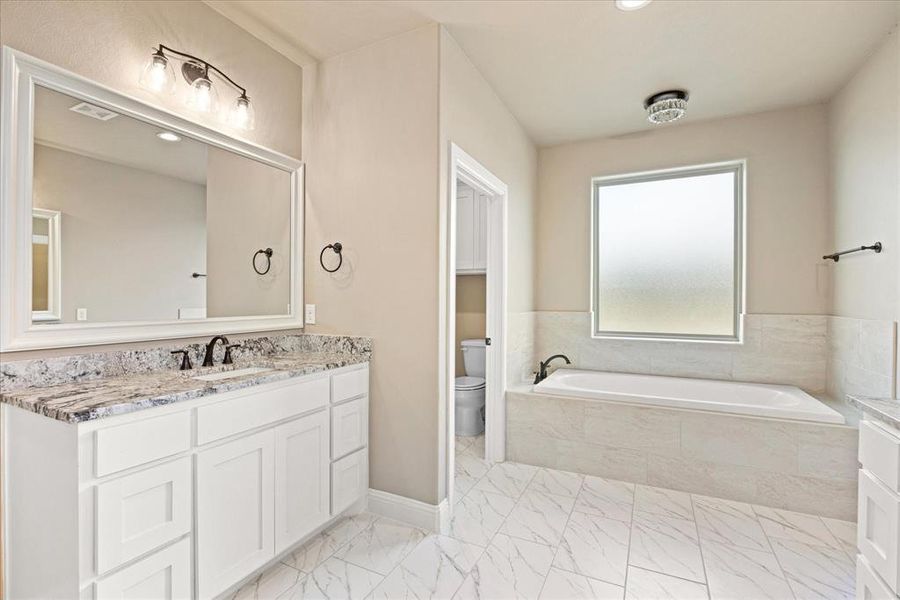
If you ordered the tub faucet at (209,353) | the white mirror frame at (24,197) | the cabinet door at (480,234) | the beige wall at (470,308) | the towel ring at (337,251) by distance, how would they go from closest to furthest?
1. the white mirror frame at (24,197)
2. the tub faucet at (209,353)
3. the towel ring at (337,251)
4. the cabinet door at (480,234)
5. the beige wall at (470,308)

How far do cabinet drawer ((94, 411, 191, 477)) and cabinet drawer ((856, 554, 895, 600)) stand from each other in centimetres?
221

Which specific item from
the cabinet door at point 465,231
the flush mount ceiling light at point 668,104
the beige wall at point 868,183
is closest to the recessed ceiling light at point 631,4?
the flush mount ceiling light at point 668,104

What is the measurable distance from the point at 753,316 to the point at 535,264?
1718 mm

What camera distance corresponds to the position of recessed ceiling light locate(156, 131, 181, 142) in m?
1.82

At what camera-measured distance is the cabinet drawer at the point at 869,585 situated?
1225 millimetres

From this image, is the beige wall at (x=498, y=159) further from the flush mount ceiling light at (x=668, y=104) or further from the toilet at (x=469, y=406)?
the flush mount ceiling light at (x=668, y=104)

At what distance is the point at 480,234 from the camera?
149 inches

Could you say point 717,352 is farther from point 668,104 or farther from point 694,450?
point 668,104

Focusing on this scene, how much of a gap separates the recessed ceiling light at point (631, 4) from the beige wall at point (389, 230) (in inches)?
35.0

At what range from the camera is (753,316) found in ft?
10.3

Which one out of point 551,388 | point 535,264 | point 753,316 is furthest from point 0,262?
point 753,316

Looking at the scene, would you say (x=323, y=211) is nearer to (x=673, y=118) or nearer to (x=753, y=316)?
(x=673, y=118)

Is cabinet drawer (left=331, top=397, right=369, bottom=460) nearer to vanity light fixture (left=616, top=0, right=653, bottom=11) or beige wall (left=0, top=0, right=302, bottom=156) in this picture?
beige wall (left=0, top=0, right=302, bottom=156)

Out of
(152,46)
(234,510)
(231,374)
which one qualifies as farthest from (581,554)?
(152,46)
